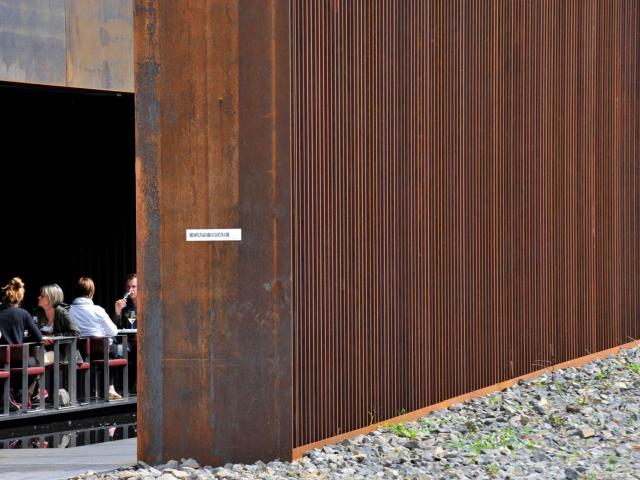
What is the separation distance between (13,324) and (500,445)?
6.19 m

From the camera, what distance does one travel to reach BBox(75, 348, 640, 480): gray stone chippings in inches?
332

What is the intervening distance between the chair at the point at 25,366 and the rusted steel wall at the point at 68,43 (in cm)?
363

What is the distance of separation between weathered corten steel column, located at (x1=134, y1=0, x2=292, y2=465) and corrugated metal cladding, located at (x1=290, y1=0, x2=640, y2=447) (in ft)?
0.63

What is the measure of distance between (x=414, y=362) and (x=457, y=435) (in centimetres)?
79

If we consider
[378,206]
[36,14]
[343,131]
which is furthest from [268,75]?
[36,14]

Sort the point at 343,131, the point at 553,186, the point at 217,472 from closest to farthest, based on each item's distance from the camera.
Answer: the point at 217,472, the point at 343,131, the point at 553,186

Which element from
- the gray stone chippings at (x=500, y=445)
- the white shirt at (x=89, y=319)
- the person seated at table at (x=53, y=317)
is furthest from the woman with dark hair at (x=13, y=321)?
the gray stone chippings at (x=500, y=445)

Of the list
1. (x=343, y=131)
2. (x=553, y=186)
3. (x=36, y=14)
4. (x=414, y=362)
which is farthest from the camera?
(x=36, y=14)

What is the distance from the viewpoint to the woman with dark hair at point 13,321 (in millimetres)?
13562

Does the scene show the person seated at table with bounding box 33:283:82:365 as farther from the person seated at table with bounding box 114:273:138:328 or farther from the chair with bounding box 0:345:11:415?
the person seated at table with bounding box 114:273:138:328

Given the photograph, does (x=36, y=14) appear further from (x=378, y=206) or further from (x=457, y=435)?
(x=457, y=435)

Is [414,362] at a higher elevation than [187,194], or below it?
below

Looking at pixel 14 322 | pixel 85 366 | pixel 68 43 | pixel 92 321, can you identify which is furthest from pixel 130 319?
pixel 68 43

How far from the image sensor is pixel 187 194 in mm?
8773
